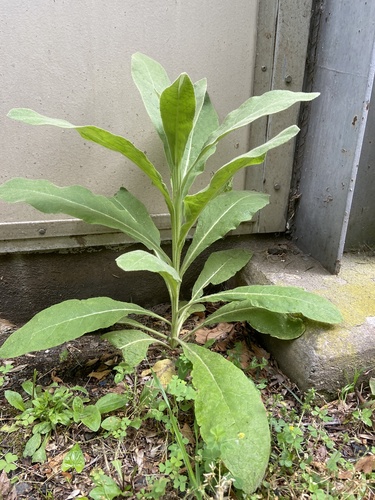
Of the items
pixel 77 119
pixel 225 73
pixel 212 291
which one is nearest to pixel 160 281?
pixel 212 291

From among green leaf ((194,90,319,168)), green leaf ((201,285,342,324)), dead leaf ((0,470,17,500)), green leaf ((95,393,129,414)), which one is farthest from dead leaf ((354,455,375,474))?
green leaf ((194,90,319,168))

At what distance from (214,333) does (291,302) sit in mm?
486

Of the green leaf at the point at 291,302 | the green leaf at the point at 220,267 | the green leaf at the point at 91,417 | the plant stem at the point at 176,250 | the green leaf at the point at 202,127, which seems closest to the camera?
the green leaf at the point at 91,417

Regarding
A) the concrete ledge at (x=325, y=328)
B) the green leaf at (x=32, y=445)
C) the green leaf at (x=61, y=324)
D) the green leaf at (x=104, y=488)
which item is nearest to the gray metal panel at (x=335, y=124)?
the concrete ledge at (x=325, y=328)

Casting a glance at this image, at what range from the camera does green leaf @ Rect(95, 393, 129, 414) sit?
132 cm

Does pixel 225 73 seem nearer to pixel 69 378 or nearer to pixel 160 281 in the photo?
pixel 160 281

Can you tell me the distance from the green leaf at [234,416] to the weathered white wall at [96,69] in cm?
90

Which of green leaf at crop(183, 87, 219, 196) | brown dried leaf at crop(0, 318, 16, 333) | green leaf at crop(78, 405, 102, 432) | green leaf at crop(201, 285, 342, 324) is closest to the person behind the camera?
green leaf at crop(78, 405, 102, 432)

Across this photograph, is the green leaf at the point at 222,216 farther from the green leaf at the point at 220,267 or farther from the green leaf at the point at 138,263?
the green leaf at the point at 138,263

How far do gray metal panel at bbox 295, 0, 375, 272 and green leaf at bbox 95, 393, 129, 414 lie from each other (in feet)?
3.41

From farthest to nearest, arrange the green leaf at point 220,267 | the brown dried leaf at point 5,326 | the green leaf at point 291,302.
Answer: the brown dried leaf at point 5,326 < the green leaf at point 220,267 < the green leaf at point 291,302

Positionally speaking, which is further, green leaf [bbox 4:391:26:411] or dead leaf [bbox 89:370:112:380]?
dead leaf [bbox 89:370:112:380]

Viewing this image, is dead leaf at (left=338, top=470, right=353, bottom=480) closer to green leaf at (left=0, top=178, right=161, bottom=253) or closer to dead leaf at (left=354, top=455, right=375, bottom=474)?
dead leaf at (left=354, top=455, right=375, bottom=474)

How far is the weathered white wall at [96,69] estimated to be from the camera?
155 centimetres
